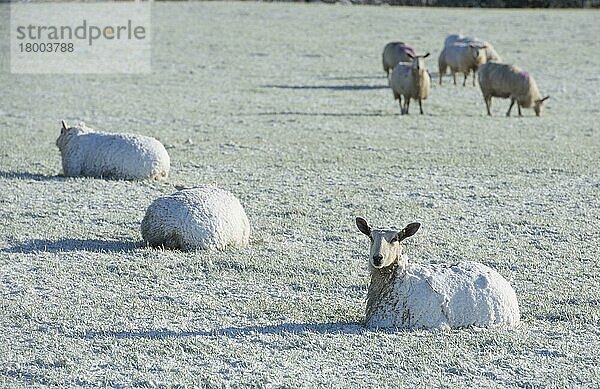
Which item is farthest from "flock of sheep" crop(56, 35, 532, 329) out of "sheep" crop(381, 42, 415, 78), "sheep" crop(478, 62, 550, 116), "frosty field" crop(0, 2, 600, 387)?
"sheep" crop(381, 42, 415, 78)

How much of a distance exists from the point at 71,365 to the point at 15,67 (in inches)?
855

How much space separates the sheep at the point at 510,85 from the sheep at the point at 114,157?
955 cm

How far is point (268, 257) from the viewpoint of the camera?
8531mm

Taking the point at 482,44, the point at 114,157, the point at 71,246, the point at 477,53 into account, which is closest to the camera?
the point at 71,246

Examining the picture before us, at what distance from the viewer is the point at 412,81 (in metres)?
19.4

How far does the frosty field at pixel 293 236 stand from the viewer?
606 centimetres

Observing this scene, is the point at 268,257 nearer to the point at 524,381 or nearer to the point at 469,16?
the point at 524,381

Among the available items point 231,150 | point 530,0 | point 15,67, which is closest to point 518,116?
point 231,150

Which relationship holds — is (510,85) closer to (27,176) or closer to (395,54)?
(395,54)

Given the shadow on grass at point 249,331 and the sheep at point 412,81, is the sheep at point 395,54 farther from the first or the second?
the shadow on grass at point 249,331

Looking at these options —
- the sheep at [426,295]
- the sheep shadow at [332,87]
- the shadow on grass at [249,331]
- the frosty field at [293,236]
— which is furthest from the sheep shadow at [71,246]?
the sheep shadow at [332,87]

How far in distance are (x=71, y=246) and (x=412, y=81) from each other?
11.8 meters

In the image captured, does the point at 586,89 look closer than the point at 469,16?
Yes

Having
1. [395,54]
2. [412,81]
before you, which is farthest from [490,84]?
[395,54]
